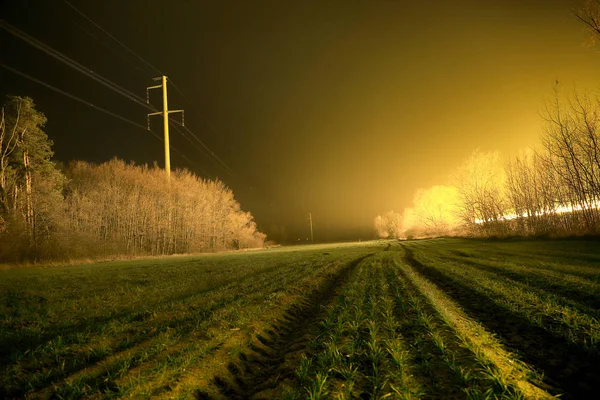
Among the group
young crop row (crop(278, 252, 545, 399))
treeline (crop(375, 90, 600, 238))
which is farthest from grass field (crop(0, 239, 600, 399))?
treeline (crop(375, 90, 600, 238))

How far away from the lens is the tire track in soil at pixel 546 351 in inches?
189

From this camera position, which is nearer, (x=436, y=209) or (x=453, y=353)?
(x=453, y=353)

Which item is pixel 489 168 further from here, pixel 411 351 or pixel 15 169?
pixel 15 169

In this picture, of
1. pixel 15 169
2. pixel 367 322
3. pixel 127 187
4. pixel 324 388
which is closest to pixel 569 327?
pixel 367 322

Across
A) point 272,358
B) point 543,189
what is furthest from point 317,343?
point 543,189

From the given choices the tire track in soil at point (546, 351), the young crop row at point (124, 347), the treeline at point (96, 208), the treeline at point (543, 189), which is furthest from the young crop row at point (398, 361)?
the treeline at point (96, 208)

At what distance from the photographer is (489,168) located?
152ft

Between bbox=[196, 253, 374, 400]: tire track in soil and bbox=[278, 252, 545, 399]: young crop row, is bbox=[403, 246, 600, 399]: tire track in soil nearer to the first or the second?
bbox=[278, 252, 545, 399]: young crop row

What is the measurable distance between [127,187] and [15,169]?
2210 centimetres

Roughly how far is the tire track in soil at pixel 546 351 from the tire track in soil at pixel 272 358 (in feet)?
15.8

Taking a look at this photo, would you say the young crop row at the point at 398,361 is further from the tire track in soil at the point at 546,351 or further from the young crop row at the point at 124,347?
the young crop row at the point at 124,347

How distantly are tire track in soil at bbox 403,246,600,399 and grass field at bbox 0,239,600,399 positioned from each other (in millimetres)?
33

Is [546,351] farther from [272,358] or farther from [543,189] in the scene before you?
[543,189]

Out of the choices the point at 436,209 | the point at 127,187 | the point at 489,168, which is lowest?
the point at 436,209
